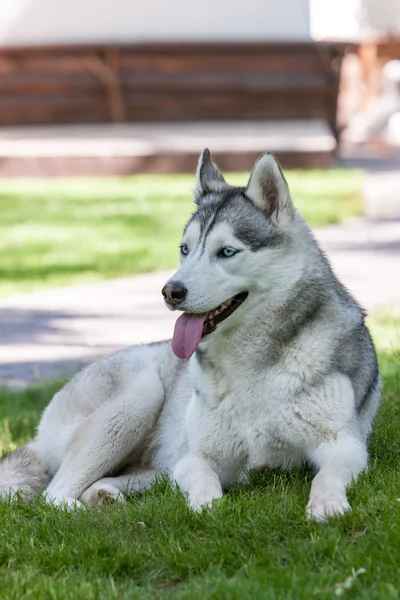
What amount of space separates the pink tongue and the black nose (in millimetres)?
169

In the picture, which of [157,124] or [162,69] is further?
[157,124]

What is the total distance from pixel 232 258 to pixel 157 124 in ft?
53.5

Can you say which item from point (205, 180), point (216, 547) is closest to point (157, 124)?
point (205, 180)

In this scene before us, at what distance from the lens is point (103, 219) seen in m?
14.4

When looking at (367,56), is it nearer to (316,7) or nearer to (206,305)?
(316,7)

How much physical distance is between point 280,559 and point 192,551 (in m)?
0.33

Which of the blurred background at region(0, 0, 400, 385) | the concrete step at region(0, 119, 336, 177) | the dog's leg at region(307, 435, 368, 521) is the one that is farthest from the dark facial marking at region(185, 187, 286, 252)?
the concrete step at region(0, 119, 336, 177)

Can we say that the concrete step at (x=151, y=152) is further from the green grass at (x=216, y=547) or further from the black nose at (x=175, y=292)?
the green grass at (x=216, y=547)

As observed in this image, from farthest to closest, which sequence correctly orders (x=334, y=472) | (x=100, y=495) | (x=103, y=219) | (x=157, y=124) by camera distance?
1. (x=157, y=124)
2. (x=103, y=219)
3. (x=100, y=495)
4. (x=334, y=472)

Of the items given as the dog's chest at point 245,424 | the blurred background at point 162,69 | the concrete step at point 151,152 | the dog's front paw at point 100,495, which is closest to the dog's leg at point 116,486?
the dog's front paw at point 100,495

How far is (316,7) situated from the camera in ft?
94.8

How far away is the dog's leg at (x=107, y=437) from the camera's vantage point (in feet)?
17.2

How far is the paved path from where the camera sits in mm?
8602

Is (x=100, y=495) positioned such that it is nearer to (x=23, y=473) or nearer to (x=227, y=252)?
(x=23, y=473)
